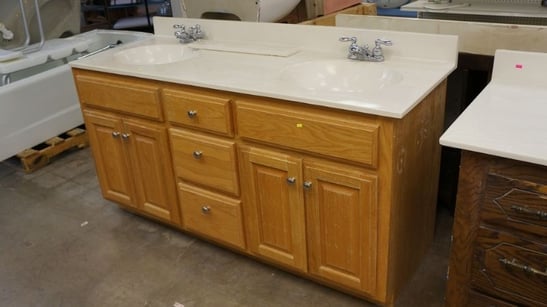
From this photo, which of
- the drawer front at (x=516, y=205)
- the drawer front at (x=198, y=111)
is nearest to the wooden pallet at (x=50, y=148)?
the drawer front at (x=198, y=111)

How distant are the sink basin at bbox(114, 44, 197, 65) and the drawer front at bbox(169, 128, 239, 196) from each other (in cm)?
57

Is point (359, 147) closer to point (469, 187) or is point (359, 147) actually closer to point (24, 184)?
point (469, 187)

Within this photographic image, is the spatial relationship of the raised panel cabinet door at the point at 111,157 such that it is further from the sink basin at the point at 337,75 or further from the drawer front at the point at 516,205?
the drawer front at the point at 516,205

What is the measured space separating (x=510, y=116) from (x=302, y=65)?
2.69 feet

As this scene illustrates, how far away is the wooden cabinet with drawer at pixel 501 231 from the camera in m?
1.20

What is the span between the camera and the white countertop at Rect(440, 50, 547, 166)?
1.19 m

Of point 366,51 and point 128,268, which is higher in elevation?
point 366,51

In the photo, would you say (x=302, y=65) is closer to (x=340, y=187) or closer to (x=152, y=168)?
(x=340, y=187)

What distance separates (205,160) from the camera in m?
1.93

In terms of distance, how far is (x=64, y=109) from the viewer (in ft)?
10.9

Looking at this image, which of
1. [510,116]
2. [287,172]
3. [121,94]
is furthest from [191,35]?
[510,116]

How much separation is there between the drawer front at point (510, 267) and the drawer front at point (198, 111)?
37.3 inches

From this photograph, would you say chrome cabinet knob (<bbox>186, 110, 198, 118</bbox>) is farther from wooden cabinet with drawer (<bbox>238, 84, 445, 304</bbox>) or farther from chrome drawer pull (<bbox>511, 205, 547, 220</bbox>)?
chrome drawer pull (<bbox>511, 205, 547, 220</bbox>)

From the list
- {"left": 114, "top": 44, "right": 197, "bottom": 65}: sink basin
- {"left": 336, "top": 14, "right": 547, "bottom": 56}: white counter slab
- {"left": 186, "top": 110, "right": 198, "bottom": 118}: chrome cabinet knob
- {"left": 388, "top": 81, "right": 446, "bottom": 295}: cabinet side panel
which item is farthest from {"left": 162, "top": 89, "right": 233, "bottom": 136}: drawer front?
{"left": 336, "top": 14, "right": 547, "bottom": 56}: white counter slab
